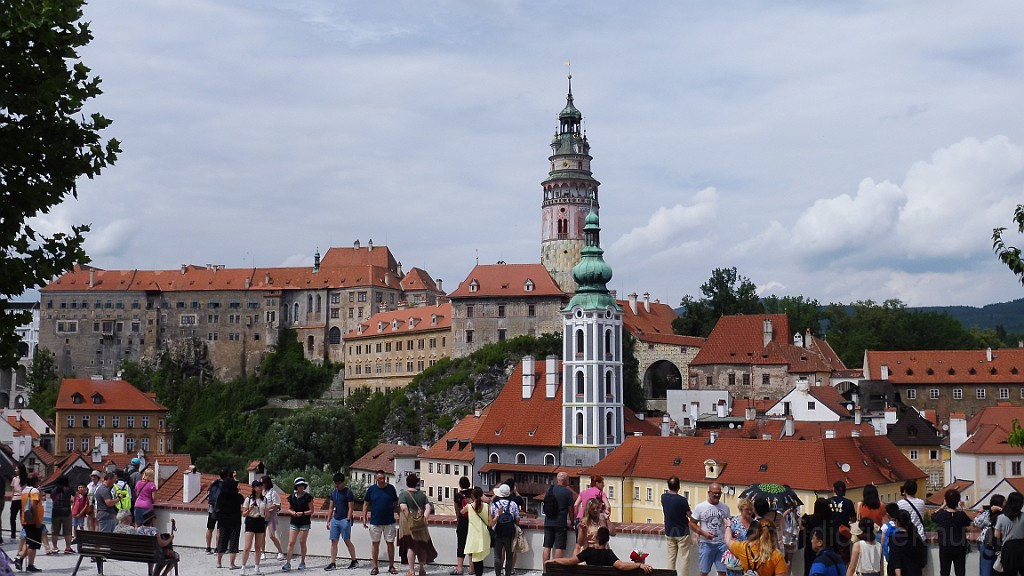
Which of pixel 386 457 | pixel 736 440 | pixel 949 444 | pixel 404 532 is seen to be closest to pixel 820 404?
pixel 949 444

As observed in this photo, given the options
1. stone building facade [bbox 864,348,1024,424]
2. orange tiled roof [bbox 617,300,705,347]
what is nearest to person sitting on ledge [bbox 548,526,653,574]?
stone building facade [bbox 864,348,1024,424]

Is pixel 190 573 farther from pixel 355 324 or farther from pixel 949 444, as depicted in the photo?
pixel 355 324

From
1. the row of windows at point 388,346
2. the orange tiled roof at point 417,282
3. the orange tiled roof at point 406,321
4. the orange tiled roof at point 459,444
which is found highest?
the orange tiled roof at point 417,282

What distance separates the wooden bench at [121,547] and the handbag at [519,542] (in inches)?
145

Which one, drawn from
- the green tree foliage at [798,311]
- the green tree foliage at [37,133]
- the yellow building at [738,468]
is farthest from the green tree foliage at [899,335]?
the green tree foliage at [37,133]

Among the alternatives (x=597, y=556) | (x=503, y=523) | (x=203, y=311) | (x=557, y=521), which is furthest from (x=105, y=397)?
(x=597, y=556)

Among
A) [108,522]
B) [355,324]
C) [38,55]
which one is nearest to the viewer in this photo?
[38,55]

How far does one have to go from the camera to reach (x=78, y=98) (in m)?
11.8

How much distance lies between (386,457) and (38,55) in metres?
54.6

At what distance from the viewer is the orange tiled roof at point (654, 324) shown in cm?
7556

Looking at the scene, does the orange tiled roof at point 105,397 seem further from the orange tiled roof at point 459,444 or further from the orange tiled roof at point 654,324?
the orange tiled roof at point 654,324

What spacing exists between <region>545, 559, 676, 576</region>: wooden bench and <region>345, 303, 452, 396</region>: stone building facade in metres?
72.2

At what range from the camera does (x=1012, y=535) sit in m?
10.9

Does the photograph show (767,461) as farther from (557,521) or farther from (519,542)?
(557,521)
